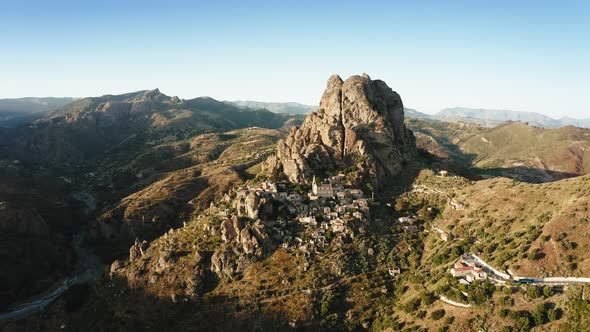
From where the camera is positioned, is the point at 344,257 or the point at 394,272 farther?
the point at 344,257

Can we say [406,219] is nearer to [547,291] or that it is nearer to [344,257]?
[344,257]

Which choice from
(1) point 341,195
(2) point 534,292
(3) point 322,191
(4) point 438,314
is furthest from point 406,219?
(2) point 534,292

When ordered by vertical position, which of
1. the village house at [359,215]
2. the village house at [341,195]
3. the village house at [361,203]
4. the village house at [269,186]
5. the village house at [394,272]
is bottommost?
the village house at [394,272]

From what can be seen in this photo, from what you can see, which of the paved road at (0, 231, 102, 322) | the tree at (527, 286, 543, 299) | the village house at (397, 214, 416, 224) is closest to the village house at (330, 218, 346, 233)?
the village house at (397, 214, 416, 224)

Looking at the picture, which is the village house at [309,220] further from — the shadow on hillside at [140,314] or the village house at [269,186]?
the shadow on hillside at [140,314]

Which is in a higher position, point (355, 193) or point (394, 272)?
point (355, 193)

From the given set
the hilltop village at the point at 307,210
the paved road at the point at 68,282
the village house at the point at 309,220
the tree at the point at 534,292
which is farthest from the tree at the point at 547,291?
the paved road at the point at 68,282

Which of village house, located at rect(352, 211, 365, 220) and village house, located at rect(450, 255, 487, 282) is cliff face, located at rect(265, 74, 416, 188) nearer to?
village house, located at rect(352, 211, 365, 220)
